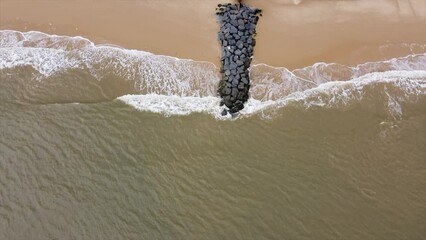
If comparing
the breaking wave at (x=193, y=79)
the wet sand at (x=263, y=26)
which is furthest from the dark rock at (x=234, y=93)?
the wet sand at (x=263, y=26)

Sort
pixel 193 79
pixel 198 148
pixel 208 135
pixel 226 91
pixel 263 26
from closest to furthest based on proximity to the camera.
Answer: pixel 198 148 < pixel 208 135 < pixel 226 91 < pixel 193 79 < pixel 263 26

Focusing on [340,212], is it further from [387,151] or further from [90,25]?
[90,25]

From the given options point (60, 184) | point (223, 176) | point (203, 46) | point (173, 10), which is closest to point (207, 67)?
point (203, 46)

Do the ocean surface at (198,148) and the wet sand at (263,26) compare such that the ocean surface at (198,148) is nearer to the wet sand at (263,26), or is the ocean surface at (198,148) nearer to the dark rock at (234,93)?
the wet sand at (263,26)

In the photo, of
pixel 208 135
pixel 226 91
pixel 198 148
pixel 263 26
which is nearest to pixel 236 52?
pixel 226 91

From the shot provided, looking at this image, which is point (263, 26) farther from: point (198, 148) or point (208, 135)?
point (198, 148)

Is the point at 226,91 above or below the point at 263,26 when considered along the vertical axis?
below

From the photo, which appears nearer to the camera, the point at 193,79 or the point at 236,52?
the point at 236,52

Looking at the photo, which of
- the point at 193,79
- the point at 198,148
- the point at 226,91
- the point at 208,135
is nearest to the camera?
the point at 198,148
